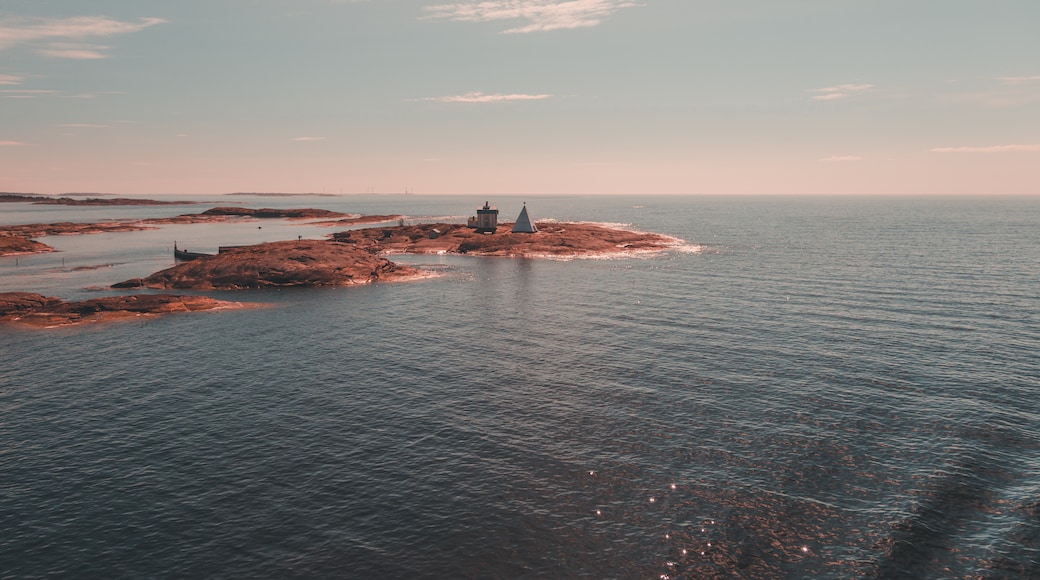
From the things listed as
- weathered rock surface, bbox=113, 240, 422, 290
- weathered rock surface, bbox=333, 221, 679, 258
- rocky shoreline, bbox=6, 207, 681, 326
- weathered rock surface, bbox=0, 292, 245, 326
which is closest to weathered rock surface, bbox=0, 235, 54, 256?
rocky shoreline, bbox=6, 207, 681, 326

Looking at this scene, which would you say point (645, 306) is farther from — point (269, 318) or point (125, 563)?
point (125, 563)

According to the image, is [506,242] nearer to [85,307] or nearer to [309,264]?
[309,264]

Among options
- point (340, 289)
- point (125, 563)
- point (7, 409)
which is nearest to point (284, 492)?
point (125, 563)

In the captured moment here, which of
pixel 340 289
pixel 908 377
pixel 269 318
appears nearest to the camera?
pixel 908 377

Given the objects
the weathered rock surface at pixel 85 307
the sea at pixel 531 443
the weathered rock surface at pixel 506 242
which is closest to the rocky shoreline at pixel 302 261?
the weathered rock surface at pixel 85 307

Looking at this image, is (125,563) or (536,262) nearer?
(125,563)

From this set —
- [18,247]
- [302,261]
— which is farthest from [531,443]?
[18,247]

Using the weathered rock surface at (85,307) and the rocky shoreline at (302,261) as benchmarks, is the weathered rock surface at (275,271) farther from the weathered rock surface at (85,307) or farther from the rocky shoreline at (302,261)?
the weathered rock surface at (85,307)

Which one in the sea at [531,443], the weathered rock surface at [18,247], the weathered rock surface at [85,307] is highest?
the weathered rock surface at [18,247]
